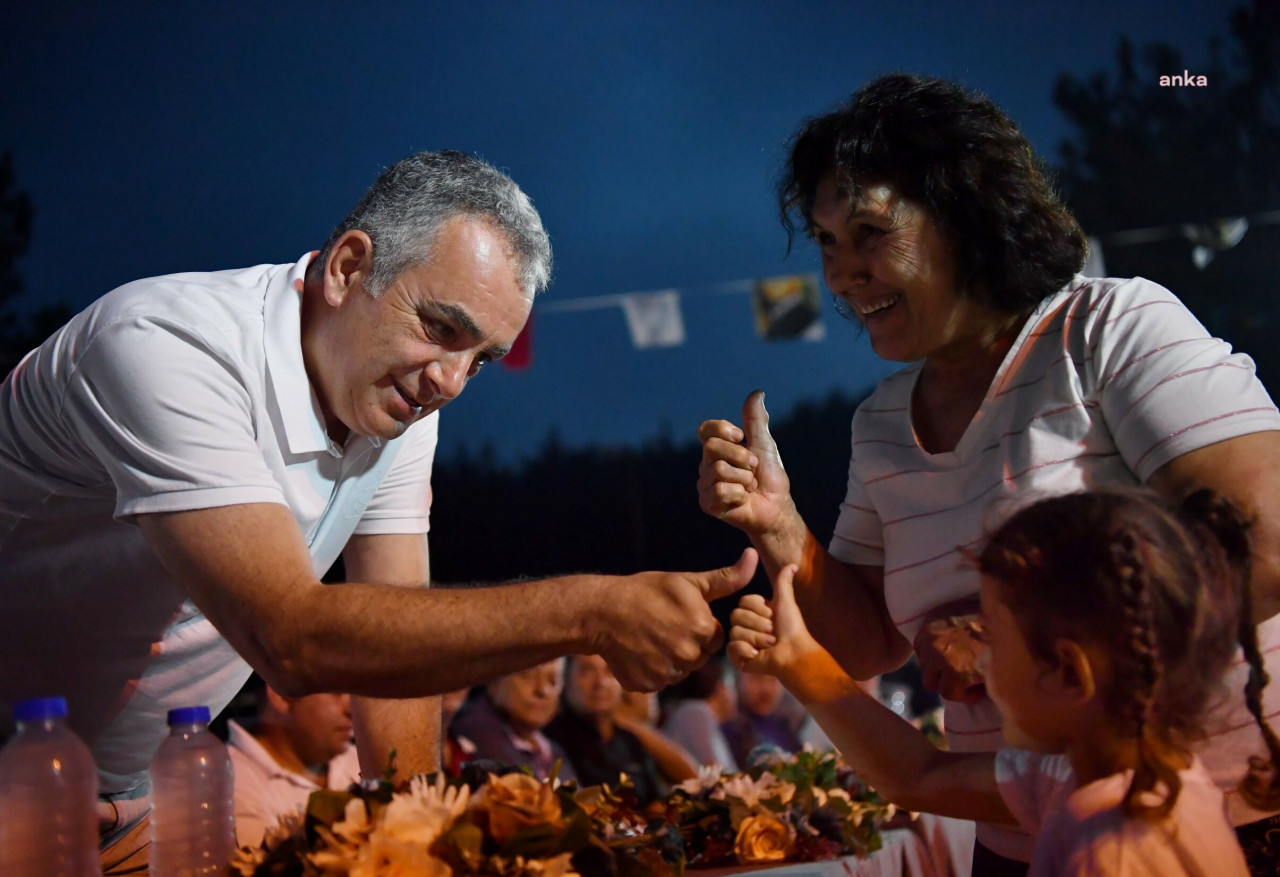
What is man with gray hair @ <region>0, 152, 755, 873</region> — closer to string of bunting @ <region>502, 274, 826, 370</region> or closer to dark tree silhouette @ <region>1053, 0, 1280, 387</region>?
string of bunting @ <region>502, 274, 826, 370</region>

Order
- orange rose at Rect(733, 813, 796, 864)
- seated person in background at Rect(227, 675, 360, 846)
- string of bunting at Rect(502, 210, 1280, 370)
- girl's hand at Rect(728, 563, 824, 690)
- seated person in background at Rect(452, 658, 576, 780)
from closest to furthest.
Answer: girl's hand at Rect(728, 563, 824, 690) → orange rose at Rect(733, 813, 796, 864) → seated person in background at Rect(227, 675, 360, 846) → seated person in background at Rect(452, 658, 576, 780) → string of bunting at Rect(502, 210, 1280, 370)

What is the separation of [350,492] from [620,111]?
1148 cm

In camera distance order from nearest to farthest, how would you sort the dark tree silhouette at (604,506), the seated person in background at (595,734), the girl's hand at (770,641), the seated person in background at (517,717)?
the girl's hand at (770,641) → the seated person in background at (517,717) → the seated person in background at (595,734) → the dark tree silhouette at (604,506)

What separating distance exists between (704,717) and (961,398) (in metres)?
4.44

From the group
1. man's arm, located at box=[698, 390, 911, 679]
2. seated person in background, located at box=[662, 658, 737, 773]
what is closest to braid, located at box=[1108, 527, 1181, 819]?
man's arm, located at box=[698, 390, 911, 679]

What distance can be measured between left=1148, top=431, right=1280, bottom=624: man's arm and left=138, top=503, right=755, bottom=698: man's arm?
0.54 metres

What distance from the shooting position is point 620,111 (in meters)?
12.7

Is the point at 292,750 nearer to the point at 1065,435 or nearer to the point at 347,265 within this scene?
the point at 347,265

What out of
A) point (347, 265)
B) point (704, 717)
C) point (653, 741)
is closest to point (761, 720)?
point (704, 717)

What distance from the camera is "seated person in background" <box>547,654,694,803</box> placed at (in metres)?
4.93

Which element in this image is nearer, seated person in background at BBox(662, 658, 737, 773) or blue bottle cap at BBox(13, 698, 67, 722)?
blue bottle cap at BBox(13, 698, 67, 722)

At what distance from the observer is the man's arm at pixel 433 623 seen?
131 cm

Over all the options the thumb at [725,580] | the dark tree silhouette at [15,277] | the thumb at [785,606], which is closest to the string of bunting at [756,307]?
the dark tree silhouette at [15,277]

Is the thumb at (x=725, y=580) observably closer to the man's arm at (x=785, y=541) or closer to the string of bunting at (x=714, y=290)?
the man's arm at (x=785, y=541)
